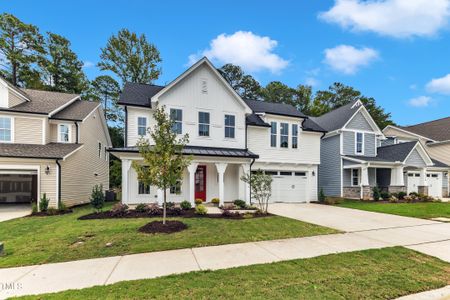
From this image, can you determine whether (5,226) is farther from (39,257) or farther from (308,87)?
(308,87)

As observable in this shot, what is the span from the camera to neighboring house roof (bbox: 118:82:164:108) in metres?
14.2

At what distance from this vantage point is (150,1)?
15742 mm

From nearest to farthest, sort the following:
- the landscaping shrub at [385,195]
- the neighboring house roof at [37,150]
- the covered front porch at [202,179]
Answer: the covered front porch at [202,179]
the neighboring house roof at [37,150]
the landscaping shrub at [385,195]

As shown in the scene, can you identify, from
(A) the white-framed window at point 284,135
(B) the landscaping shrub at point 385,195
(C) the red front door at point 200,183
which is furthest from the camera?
(B) the landscaping shrub at point 385,195

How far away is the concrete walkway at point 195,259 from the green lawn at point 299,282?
0.38m

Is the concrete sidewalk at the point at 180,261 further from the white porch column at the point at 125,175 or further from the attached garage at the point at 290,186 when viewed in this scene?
the attached garage at the point at 290,186

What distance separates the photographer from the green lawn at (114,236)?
5910 mm

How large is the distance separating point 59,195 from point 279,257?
13.8 m

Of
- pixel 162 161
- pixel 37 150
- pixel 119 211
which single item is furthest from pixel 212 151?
pixel 37 150

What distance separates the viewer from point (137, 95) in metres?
15.4

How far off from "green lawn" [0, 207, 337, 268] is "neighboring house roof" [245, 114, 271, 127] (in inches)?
309

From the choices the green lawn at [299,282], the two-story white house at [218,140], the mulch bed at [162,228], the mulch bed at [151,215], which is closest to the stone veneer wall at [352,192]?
the two-story white house at [218,140]

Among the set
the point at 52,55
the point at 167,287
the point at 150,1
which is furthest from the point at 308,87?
the point at 167,287

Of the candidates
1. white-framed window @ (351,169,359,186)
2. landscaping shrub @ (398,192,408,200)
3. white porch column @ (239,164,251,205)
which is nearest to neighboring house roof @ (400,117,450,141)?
landscaping shrub @ (398,192,408,200)
